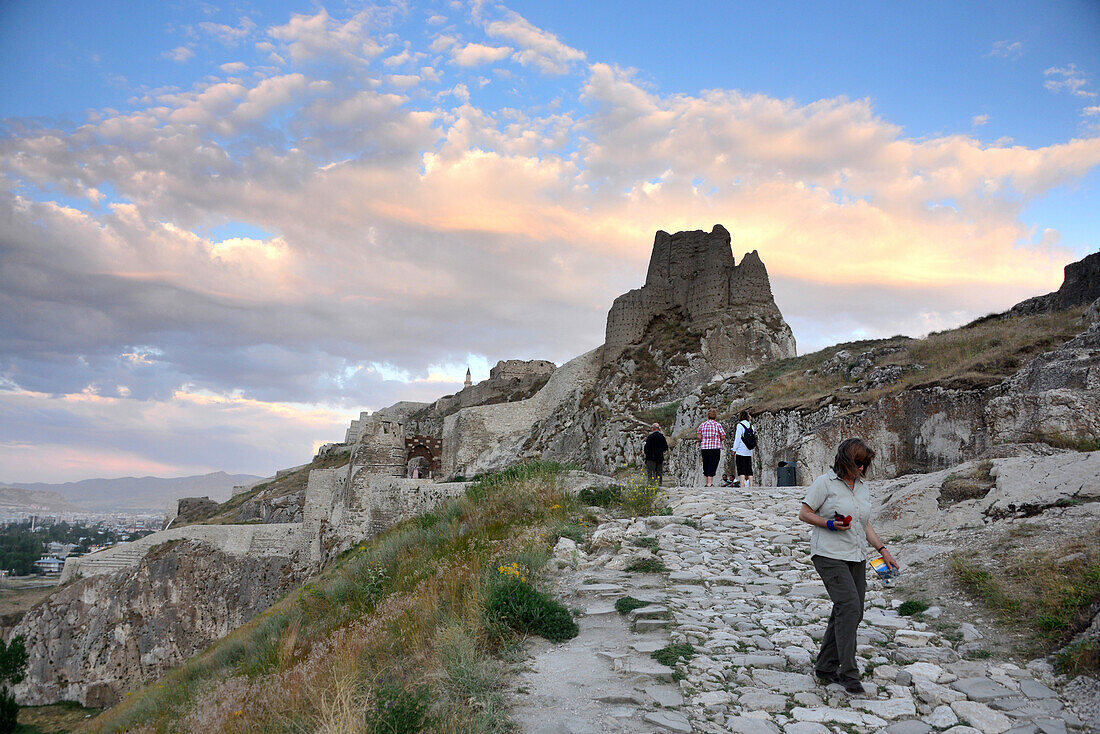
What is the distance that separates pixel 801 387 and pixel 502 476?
13.2 meters

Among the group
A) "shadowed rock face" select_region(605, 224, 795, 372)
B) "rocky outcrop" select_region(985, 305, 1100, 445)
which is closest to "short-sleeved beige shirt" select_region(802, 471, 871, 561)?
"rocky outcrop" select_region(985, 305, 1100, 445)

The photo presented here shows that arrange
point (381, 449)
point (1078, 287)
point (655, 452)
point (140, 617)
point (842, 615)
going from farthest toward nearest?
point (140, 617) → point (381, 449) → point (1078, 287) → point (655, 452) → point (842, 615)

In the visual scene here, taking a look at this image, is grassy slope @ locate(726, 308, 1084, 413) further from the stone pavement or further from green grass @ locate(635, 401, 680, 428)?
the stone pavement

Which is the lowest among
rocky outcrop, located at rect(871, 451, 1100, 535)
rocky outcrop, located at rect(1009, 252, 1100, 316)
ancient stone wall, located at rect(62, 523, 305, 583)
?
ancient stone wall, located at rect(62, 523, 305, 583)

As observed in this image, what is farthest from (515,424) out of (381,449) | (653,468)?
(653,468)

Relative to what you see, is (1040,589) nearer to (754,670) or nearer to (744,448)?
(754,670)

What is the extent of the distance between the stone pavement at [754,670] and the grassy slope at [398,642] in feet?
1.70

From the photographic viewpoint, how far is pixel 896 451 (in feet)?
41.6

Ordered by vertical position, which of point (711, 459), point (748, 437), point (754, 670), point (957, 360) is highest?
point (957, 360)

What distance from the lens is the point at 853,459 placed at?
4.67 meters

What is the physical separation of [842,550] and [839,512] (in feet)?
0.85

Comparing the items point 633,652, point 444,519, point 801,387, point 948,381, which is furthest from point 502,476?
point 801,387

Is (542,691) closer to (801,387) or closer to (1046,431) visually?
(1046,431)

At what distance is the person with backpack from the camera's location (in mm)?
14289
